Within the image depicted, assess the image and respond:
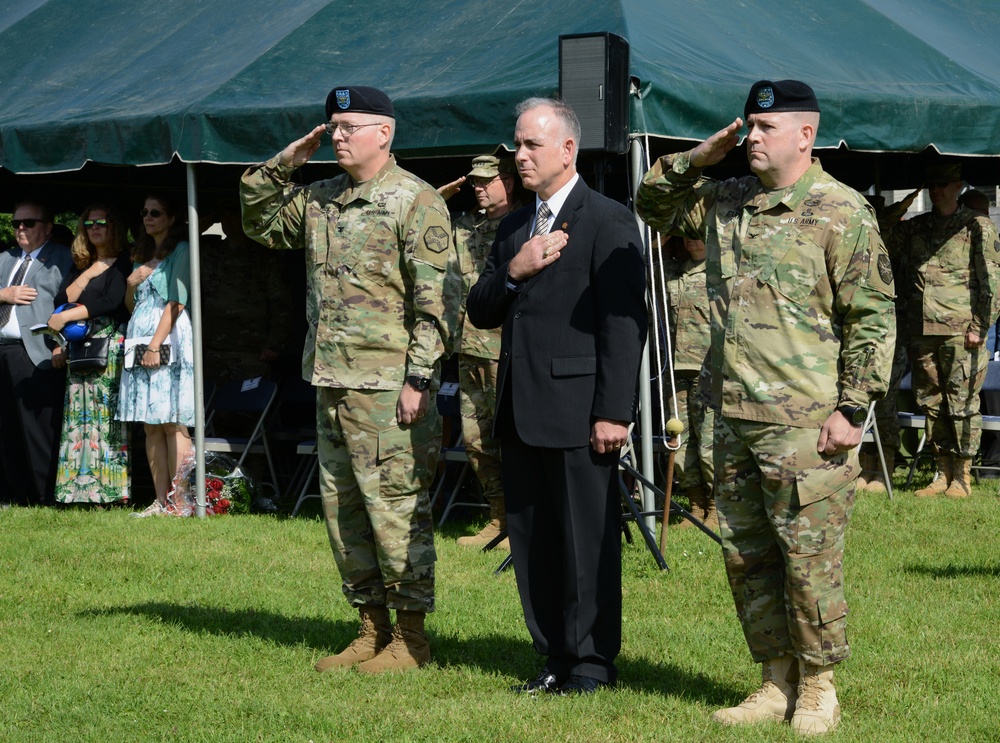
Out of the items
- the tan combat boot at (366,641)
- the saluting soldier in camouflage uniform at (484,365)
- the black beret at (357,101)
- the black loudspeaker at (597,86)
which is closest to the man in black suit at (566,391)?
the black beret at (357,101)

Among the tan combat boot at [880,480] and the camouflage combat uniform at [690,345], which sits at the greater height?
the camouflage combat uniform at [690,345]

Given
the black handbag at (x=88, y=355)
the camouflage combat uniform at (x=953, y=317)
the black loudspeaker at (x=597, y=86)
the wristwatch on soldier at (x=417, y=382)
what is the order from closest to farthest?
the wristwatch on soldier at (x=417, y=382)
the black loudspeaker at (x=597, y=86)
the black handbag at (x=88, y=355)
the camouflage combat uniform at (x=953, y=317)

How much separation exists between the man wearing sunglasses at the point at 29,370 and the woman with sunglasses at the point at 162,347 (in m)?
0.82

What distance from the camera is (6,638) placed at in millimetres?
5957

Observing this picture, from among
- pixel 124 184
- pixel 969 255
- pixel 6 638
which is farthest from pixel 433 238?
pixel 124 184

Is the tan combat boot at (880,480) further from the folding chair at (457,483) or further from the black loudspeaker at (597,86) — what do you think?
the black loudspeaker at (597,86)

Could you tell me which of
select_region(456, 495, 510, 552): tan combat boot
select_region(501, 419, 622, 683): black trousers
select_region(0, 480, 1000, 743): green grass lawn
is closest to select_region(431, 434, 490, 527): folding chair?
select_region(456, 495, 510, 552): tan combat boot

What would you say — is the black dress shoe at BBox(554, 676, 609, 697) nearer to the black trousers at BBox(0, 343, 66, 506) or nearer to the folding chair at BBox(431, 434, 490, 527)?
the folding chair at BBox(431, 434, 490, 527)

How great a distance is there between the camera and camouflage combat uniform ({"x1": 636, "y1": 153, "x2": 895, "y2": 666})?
13.9 feet

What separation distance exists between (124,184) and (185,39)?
9.08 feet

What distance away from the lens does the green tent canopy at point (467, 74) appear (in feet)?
24.9

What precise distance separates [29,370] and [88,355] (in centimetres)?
62

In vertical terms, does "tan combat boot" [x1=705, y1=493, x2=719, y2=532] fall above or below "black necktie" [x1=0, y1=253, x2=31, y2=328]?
below

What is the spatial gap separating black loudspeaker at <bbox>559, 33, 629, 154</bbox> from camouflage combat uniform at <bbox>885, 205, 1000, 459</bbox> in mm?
3848
